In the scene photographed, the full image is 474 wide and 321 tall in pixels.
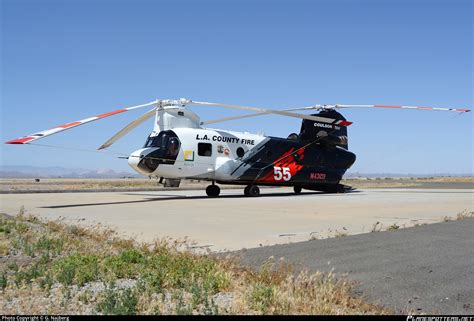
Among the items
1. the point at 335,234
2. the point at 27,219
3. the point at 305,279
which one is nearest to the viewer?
the point at 305,279

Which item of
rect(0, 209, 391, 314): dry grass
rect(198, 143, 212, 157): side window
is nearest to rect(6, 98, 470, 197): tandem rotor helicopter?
rect(198, 143, 212, 157): side window

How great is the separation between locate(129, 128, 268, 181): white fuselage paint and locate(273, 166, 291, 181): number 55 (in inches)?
79.5

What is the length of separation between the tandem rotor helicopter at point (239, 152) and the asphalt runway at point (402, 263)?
1228 centimetres

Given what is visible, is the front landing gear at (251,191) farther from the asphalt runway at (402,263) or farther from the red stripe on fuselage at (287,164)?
the asphalt runway at (402,263)

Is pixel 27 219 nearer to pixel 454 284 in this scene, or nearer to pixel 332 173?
pixel 454 284

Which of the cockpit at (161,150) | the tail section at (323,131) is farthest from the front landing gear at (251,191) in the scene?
the cockpit at (161,150)

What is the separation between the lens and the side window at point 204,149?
77.8 feet

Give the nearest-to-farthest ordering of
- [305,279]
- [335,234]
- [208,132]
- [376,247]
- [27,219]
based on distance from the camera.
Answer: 1. [305,279]
2. [376,247]
3. [335,234]
4. [27,219]
5. [208,132]

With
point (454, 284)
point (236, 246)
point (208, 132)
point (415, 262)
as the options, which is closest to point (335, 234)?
point (236, 246)

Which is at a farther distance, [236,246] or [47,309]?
[236,246]

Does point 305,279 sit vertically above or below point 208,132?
below

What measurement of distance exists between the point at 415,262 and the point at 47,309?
202 inches

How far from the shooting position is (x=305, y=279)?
5.25m

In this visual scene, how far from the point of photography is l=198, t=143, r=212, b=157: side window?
23.7 metres
